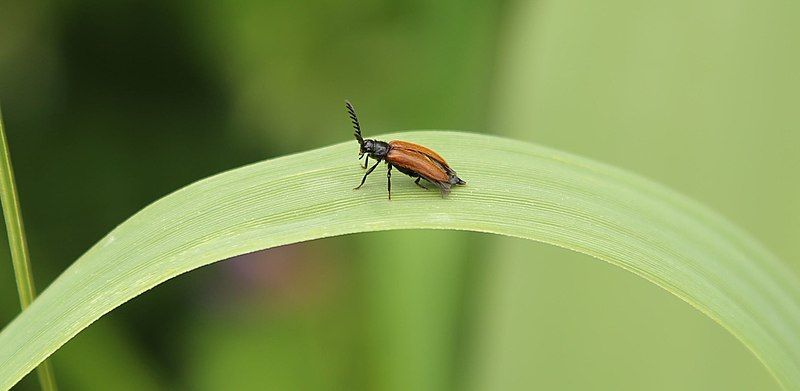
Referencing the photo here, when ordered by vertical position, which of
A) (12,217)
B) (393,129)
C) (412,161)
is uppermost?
(393,129)

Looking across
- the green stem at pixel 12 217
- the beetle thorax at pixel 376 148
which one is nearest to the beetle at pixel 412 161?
the beetle thorax at pixel 376 148

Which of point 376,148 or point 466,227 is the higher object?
point 376,148

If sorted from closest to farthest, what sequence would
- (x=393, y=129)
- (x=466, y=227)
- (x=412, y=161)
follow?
(x=466, y=227) < (x=412, y=161) < (x=393, y=129)

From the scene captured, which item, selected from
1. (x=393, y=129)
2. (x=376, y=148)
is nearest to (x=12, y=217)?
(x=376, y=148)

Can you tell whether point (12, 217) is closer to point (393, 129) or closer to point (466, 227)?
point (466, 227)

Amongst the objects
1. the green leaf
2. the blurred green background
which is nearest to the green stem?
the green leaf

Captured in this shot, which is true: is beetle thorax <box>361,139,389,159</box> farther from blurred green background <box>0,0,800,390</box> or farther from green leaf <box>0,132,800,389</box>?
blurred green background <box>0,0,800,390</box>

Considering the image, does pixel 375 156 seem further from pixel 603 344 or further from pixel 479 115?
pixel 479 115

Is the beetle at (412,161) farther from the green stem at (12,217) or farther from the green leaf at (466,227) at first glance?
the green stem at (12,217)

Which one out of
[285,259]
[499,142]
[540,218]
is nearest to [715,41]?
[499,142]
